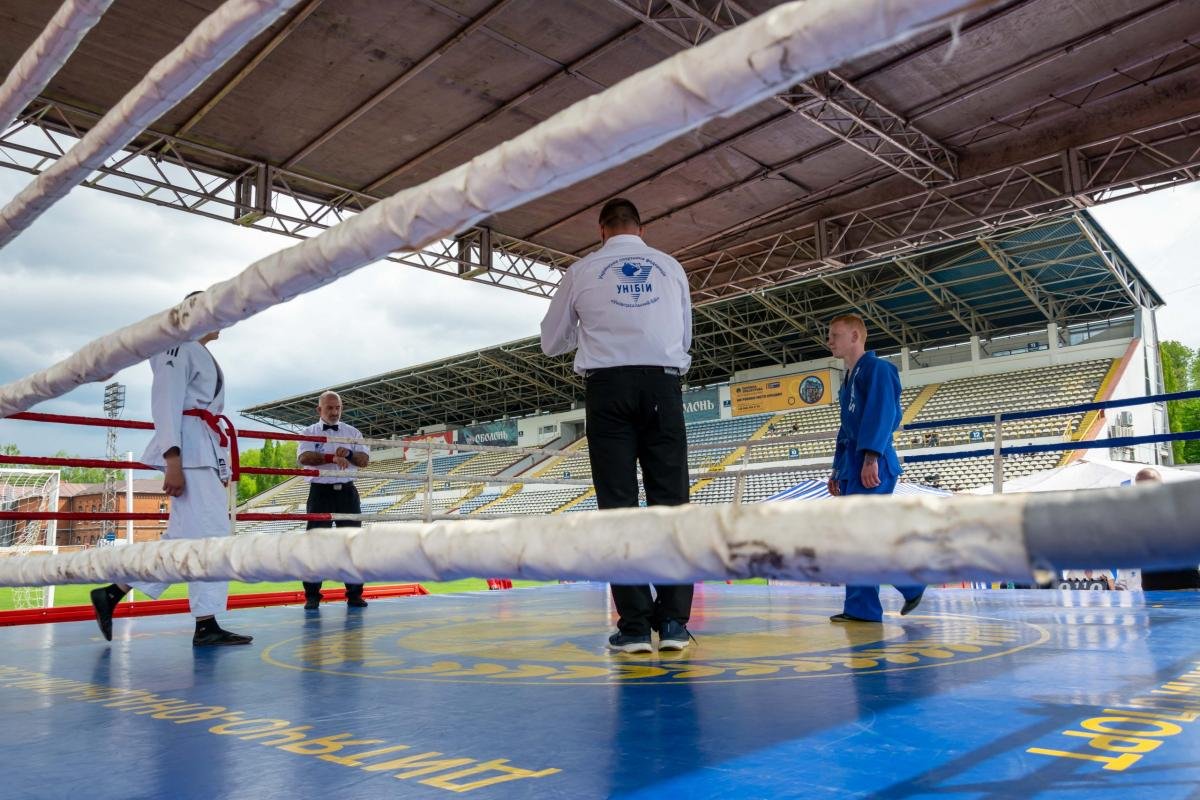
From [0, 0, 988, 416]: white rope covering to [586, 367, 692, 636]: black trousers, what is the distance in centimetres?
156

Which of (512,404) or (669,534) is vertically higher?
(512,404)

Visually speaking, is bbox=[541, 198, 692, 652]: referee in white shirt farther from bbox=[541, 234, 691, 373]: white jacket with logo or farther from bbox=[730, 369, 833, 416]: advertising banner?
bbox=[730, 369, 833, 416]: advertising banner


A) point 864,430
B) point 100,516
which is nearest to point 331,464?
point 100,516

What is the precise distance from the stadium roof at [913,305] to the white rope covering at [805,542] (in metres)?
13.6

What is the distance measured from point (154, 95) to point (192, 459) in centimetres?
190

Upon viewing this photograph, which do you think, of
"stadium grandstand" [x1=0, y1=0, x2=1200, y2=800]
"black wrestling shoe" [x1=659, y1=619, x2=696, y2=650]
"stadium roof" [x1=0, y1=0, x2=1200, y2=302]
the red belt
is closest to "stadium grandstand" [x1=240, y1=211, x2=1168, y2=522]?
"stadium roof" [x1=0, y1=0, x2=1200, y2=302]

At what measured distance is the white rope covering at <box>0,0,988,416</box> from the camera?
25.0 inches

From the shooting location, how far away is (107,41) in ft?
22.6

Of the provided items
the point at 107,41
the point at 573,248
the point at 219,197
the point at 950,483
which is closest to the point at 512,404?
the point at 950,483

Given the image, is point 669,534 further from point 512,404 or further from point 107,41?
point 512,404

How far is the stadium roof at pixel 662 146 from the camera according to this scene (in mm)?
6871

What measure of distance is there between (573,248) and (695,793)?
10538 millimetres

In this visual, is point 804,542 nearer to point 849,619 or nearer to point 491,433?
point 849,619

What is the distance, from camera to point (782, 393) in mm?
21938
